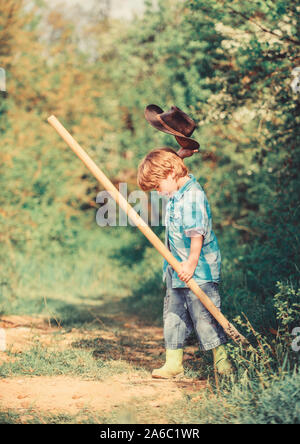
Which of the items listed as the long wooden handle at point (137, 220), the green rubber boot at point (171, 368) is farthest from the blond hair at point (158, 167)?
the green rubber boot at point (171, 368)

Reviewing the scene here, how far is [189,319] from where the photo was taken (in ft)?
11.8

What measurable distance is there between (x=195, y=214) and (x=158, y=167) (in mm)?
391

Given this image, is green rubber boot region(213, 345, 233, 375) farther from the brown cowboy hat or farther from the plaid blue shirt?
the brown cowboy hat

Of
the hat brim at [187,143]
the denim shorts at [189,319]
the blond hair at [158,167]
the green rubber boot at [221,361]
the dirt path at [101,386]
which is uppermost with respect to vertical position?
the hat brim at [187,143]

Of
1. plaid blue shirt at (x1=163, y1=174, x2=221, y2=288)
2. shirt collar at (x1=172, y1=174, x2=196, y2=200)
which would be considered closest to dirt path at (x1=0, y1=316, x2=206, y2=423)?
plaid blue shirt at (x1=163, y1=174, x2=221, y2=288)

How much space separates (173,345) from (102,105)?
34.0 ft

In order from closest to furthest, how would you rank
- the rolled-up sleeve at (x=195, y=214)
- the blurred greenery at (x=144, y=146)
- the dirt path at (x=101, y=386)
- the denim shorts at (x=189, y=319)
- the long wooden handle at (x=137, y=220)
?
the dirt path at (x=101, y=386)
the long wooden handle at (x=137, y=220)
the rolled-up sleeve at (x=195, y=214)
the denim shorts at (x=189, y=319)
the blurred greenery at (x=144, y=146)

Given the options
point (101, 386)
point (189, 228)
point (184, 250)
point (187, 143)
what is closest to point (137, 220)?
point (189, 228)

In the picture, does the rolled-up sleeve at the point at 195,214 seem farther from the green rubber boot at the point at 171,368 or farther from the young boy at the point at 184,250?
the green rubber boot at the point at 171,368

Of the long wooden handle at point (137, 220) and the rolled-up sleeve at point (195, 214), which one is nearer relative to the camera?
the long wooden handle at point (137, 220)

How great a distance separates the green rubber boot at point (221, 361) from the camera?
3327 millimetres

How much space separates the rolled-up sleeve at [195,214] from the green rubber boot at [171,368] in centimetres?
85

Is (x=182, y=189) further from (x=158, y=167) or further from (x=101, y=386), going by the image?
(x=101, y=386)
